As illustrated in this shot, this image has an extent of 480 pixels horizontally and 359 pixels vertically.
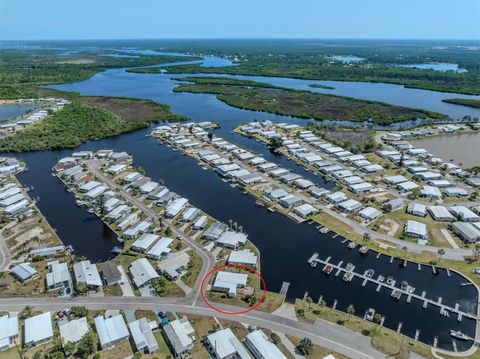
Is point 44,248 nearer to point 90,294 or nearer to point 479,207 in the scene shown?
point 90,294

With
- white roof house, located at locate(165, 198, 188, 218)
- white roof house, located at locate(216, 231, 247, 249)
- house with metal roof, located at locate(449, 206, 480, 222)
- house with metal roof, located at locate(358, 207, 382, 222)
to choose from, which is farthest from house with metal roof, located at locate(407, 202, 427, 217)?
white roof house, located at locate(165, 198, 188, 218)

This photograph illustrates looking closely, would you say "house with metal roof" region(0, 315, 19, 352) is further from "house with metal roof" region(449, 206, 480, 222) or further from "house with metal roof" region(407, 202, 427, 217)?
"house with metal roof" region(449, 206, 480, 222)

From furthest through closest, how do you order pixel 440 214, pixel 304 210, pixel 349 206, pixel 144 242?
pixel 349 206, pixel 304 210, pixel 440 214, pixel 144 242

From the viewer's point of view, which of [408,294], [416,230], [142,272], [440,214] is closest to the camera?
[408,294]

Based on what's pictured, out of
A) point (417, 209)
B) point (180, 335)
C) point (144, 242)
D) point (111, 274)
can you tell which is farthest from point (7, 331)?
point (417, 209)

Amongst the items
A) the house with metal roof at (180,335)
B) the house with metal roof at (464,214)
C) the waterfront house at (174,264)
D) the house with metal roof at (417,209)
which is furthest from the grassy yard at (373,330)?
the house with metal roof at (464,214)

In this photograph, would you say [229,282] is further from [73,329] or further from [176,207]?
[176,207]

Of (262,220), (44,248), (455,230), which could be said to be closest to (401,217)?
(455,230)

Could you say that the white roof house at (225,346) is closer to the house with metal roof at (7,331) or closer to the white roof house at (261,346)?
the white roof house at (261,346)
